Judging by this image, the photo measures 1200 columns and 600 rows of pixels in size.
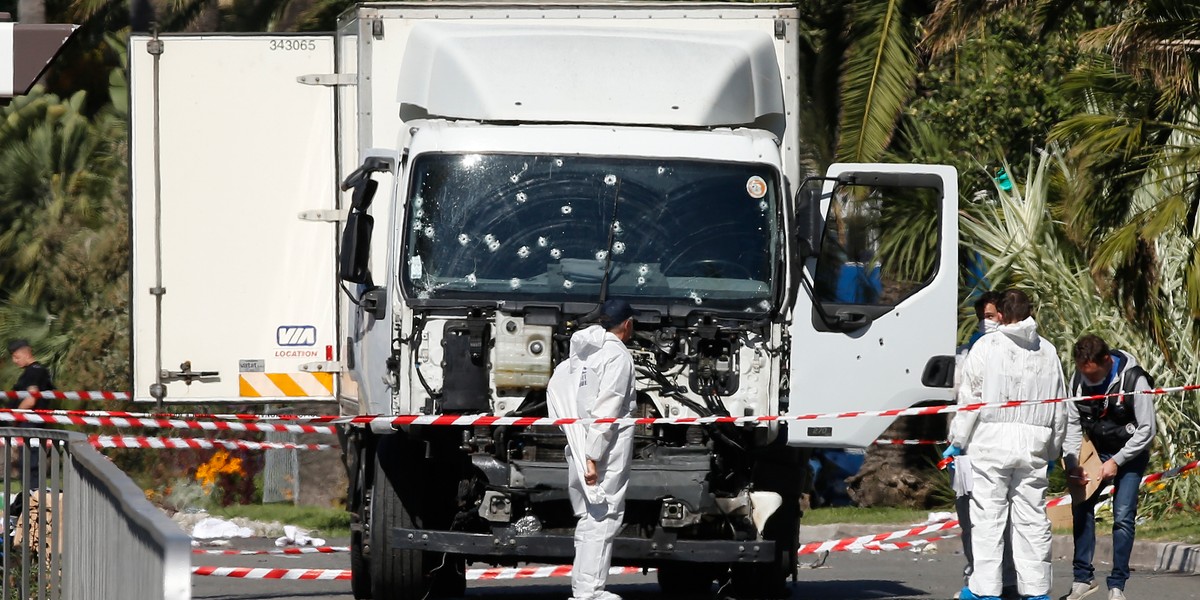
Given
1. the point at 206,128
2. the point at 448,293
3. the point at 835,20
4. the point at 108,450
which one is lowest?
the point at 108,450

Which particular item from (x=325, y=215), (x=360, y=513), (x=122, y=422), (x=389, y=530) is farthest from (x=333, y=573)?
(x=122, y=422)

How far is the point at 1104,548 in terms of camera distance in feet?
43.1

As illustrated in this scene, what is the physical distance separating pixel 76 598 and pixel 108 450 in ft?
46.1

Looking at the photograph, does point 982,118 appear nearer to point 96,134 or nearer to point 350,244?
point 350,244

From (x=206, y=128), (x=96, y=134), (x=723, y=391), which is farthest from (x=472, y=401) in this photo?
(x=96, y=134)

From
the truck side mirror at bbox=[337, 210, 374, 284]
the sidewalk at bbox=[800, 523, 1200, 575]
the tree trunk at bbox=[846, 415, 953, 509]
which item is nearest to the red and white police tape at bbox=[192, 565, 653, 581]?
the sidewalk at bbox=[800, 523, 1200, 575]

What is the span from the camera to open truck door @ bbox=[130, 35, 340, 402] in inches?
434

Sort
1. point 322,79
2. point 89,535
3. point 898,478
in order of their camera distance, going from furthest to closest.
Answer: point 898,478
point 322,79
point 89,535

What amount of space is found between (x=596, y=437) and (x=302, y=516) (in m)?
7.83

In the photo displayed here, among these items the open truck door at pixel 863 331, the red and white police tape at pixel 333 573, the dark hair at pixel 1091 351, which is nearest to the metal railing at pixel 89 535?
the red and white police tape at pixel 333 573

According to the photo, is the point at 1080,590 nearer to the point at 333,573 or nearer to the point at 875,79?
the point at 333,573

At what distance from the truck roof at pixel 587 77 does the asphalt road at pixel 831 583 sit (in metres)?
2.96

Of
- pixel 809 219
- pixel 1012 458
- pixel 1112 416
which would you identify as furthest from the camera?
pixel 1112 416

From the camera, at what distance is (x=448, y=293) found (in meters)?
9.21
